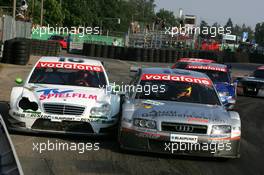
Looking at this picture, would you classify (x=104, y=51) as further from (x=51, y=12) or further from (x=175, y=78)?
(x=175, y=78)

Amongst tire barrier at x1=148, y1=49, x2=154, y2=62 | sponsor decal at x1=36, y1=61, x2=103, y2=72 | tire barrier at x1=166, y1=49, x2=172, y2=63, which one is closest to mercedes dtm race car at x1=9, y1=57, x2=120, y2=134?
sponsor decal at x1=36, y1=61, x2=103, y2=72

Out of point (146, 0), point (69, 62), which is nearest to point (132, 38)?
point (69, 62)

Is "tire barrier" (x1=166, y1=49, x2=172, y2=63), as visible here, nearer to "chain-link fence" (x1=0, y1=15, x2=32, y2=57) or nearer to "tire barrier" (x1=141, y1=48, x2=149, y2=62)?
"tire barrier" (x1=141, y1=48, x2=149, y2=62)

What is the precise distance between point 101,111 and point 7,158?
593cm

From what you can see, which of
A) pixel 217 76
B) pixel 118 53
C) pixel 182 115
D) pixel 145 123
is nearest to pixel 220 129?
pixel 182 115

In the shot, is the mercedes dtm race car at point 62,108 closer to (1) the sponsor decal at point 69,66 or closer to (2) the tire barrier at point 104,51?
(1) the sponsor decal at point 69,66

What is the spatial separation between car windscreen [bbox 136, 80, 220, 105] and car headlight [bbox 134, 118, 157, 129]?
3.67 feet

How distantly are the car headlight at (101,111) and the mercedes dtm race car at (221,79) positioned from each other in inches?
224

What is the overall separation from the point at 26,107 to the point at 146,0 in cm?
18990

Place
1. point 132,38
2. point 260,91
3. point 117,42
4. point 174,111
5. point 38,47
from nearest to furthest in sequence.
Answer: point 174,111, point 260,91, point 38,47, point 132,38, point 117,42

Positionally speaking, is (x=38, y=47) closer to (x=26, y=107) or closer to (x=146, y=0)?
(x=26, y=107)

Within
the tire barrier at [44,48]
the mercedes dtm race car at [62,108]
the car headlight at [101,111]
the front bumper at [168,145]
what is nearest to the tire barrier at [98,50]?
the tire barrier at [44,48]

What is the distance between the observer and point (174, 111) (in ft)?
28.2

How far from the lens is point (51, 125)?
9133mm
